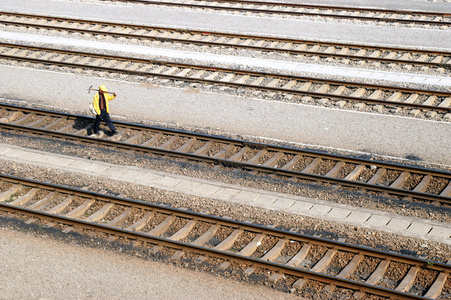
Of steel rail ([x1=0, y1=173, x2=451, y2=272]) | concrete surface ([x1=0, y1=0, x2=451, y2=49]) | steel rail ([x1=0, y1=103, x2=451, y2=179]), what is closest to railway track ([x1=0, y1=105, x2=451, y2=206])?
steel rail ([x1=0, y1=103, x2=451, y2=179])

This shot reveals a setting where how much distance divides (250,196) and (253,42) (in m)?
10.3

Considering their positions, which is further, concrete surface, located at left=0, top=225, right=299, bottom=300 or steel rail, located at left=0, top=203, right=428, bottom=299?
concrete surface, located at left=0, top=225, right=299, bottom=300

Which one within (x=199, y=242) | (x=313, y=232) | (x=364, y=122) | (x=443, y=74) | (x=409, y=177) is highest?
(x=443, y=74)

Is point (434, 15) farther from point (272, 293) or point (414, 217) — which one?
point (272, 293)

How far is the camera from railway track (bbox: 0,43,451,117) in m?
16.0

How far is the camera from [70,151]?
13.9 metres

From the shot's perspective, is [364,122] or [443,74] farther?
[443,74]

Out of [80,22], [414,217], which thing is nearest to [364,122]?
[414,217]

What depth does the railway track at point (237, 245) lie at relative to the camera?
29.6 feet

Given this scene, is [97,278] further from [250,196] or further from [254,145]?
[254,145]

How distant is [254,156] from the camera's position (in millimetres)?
13367

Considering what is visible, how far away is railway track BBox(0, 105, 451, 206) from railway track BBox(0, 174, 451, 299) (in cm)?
249

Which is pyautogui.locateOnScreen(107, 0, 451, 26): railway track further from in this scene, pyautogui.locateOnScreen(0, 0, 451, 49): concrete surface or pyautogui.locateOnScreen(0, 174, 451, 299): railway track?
pyautogui.locateOnScreen(0, 174, 451, 299): railway track

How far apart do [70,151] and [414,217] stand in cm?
776
